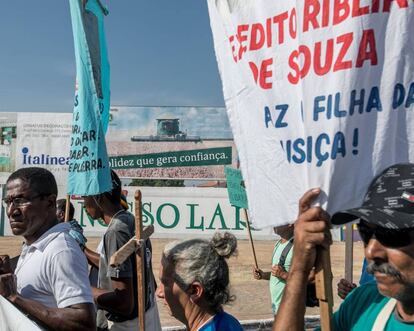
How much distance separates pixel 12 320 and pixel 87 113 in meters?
1.75

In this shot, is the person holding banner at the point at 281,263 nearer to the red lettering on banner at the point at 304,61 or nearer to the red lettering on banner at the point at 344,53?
the red lettering on banner at the point at 304,61

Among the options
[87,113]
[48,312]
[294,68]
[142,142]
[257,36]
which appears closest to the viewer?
[294,68]

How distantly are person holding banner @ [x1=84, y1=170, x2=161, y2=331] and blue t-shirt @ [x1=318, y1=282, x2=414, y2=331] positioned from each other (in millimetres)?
1419

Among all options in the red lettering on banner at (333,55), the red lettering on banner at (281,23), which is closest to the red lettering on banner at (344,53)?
the red lettering on banner at (333,55)

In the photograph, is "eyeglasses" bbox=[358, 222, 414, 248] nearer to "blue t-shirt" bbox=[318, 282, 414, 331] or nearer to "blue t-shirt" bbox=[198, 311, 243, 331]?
"blue t-shirt" bbox=[318, 282, 414, 331]

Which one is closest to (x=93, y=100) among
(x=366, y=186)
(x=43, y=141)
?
(x=366, y=186)

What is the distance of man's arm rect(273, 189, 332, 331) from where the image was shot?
1754 millimetres

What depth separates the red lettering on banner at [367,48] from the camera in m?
1.78

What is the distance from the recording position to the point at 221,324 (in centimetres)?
251

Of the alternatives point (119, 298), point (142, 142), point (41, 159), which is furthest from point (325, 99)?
point (142, 142)

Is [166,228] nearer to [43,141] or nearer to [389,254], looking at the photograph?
[43,141]

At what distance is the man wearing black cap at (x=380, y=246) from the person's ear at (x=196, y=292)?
0.69 m

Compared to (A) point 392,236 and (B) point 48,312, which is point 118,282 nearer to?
(B) point 48,312

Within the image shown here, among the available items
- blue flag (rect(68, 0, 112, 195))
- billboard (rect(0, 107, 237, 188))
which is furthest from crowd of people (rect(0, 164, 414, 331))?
billboard (rect(0, 107, 237, 188))
